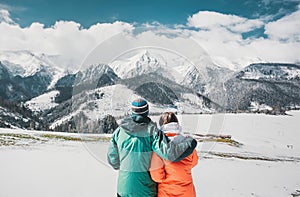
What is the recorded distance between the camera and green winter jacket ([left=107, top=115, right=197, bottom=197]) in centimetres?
331

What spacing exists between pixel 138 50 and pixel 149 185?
2.35 meters

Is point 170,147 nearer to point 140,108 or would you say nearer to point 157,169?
point 157,169

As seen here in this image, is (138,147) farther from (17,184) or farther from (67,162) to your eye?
(67,162)

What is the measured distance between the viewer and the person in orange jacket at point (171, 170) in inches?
137

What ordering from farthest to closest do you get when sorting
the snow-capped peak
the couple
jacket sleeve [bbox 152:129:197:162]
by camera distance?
the snow-capped peak
the couple
jacket sleeve [bbox 152:129:197:162]

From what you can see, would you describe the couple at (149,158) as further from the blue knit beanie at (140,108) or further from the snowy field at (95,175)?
the snowy field at (95,175)

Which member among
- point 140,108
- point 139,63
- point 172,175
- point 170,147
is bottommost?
point 172,175

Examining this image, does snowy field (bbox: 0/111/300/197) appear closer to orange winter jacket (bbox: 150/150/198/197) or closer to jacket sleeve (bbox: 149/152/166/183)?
orange winter jacket (bbox: 150/150/198/197)

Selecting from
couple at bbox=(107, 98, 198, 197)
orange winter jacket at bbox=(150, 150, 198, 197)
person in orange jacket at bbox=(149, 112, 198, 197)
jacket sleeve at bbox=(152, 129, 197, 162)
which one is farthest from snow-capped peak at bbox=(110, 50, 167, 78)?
orange winter jacket at bbox=(150, 150, 198, 197)

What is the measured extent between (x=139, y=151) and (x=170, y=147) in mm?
432

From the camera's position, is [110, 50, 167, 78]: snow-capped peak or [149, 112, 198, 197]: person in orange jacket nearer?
[149, 112, 198, 197]: person in orange jacket

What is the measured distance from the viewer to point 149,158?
3.46 metres

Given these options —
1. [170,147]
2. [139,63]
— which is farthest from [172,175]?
[139,63]

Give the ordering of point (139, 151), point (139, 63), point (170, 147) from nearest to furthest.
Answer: point (170, 147) → point (139, 151) → point (139, 63)
